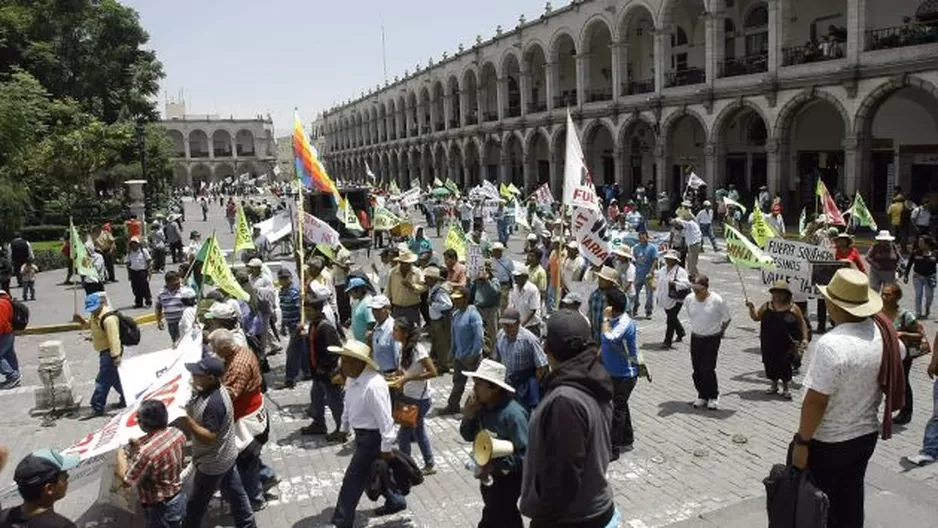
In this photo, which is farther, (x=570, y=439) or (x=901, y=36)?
(x=901, y=36)

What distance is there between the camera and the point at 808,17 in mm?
28594

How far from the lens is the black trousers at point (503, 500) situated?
15.2 feet

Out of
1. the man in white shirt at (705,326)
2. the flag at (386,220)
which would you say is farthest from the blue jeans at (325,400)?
the flag at (386,220)

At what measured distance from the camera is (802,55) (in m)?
26.7

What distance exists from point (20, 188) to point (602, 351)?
22.4m

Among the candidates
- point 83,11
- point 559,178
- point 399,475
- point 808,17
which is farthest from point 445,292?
point 83,11

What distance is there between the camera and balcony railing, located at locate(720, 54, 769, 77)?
2894 centimetres

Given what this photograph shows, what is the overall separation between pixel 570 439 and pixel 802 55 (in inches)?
1072

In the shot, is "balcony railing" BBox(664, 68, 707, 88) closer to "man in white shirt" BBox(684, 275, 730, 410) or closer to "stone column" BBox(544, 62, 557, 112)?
"stone column" BBox(544, 62, 557, 112)

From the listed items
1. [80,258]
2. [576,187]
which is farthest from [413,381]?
[80,258]

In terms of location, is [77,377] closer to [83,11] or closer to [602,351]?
[602,351]

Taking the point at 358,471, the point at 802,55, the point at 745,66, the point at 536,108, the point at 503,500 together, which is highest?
the point at 536,108

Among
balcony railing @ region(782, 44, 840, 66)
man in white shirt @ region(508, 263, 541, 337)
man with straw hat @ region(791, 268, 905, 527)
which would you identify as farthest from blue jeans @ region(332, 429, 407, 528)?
balcony railing @ region(782, 44, 840, 66)

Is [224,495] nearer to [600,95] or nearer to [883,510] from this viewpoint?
[883,510]
